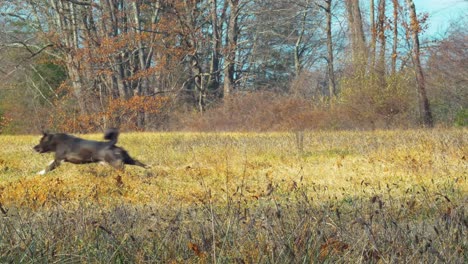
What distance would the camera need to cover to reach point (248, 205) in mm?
6281

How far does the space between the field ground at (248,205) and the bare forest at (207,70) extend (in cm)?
1079

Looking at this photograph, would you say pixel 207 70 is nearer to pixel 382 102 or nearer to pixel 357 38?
pixel 357 38

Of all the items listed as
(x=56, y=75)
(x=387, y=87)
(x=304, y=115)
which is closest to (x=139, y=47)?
(x=56, y=75)

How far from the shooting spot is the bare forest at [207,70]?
25.2 meters

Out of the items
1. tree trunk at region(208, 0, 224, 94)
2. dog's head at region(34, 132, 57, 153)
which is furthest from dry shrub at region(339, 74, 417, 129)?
dog's head at region(34, 132, 57, 153)

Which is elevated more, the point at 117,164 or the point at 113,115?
the point at 113,115

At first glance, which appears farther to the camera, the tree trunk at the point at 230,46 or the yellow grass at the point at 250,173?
the tree trunk at the point at 230,46

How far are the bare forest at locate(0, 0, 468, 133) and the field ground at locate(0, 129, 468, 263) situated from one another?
35.4 feet

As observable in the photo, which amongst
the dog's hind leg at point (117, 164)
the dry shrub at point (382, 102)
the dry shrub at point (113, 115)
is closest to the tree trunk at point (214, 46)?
the dry shrub at point (113, 115)

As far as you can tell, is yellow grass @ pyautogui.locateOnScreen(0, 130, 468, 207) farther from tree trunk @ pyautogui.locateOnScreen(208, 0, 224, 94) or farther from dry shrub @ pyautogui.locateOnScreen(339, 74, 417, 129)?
tree trunk @ pyautogui.locateOnScreen(208, 0, 224, 94)

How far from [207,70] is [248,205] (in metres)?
36.2

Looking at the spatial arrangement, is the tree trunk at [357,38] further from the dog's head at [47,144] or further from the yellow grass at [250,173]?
the dog's head at [47,144]

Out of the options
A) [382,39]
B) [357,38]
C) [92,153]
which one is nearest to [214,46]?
[357,38]

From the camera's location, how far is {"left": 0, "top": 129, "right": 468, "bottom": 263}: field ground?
3.56 metres
